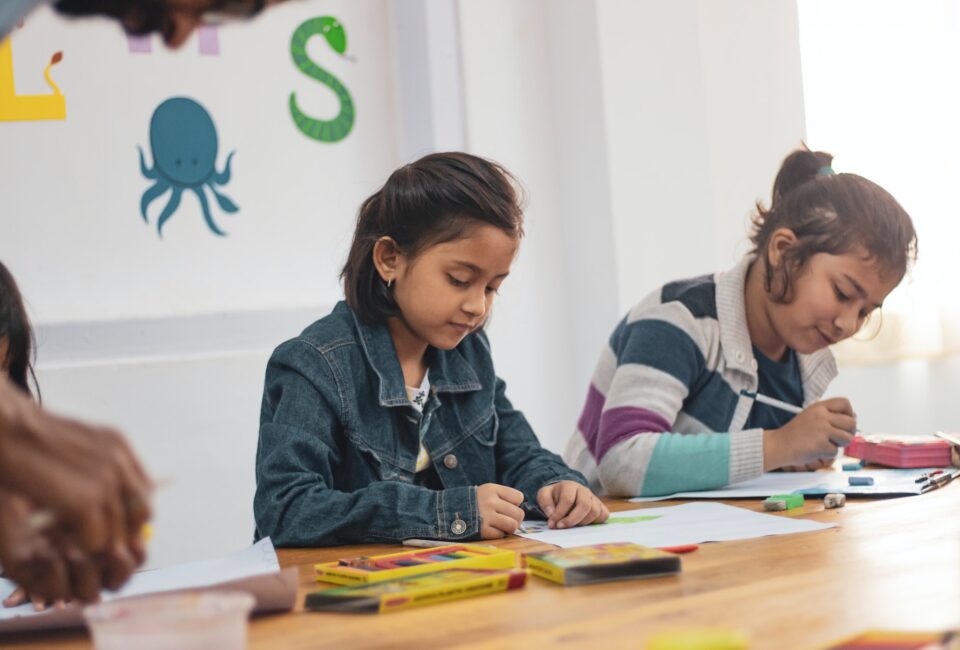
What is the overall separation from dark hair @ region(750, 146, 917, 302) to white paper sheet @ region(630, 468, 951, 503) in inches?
11.6

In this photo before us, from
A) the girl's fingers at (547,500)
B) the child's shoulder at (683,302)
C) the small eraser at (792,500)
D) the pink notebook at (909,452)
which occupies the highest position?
the child's shoulder at (683,302)

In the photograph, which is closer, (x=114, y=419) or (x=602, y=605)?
(x=602, y=605)

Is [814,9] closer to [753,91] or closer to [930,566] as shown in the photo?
[753,91]

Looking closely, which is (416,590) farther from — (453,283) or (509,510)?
(453,283)

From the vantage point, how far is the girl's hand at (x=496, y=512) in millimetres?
1265

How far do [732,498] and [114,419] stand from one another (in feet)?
3.96

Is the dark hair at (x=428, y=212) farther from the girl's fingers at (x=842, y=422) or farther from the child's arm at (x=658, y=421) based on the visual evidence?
the girl's fingers at (x=842, y=422)

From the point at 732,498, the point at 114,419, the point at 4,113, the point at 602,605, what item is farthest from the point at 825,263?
the point at 4,113

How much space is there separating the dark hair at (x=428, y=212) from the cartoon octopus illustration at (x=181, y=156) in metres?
0.85

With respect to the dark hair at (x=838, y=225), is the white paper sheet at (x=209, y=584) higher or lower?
lower

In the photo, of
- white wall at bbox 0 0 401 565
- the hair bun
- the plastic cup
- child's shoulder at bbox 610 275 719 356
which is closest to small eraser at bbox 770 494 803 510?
child's shoulder at bbox 610 275 719 356

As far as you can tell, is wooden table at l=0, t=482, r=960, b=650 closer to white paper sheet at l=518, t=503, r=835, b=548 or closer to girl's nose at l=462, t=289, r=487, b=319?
white paper sheet at l=518, t=503, r=835, b=548

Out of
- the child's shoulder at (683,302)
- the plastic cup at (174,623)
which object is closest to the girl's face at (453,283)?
the child's shoulder at (683,302)

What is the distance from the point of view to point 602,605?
0.86m
